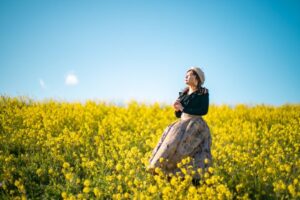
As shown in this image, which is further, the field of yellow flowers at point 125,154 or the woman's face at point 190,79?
the woman's face at point 190,79

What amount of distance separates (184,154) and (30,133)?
447cm

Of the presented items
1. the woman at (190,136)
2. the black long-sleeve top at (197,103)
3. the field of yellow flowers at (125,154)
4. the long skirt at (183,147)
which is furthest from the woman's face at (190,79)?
the field of yellow flowers at (125,154)

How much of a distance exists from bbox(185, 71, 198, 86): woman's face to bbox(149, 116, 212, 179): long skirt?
1.83 ft

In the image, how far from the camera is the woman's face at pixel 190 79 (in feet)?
18.2

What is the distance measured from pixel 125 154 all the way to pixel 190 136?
2555mm

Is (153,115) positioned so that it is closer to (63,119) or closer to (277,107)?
(63,119)

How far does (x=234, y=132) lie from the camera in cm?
969

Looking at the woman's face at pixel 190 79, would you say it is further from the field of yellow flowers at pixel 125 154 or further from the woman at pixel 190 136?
the field of yellow flowers at pixel 125 154

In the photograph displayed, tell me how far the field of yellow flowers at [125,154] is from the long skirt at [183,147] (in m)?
0.17

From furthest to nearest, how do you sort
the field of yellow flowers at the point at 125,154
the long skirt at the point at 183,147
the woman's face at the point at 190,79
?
the woman's face at the point at 190,79, the long skirt at the point at 183,147, the field of yellow flowers at the point at 125,154

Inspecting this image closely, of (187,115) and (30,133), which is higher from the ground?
(187,115)

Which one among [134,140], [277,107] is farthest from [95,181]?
[277,107]

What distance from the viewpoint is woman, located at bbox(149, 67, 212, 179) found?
535 cm

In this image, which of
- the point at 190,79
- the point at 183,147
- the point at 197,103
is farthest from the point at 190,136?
the point at 190,79
